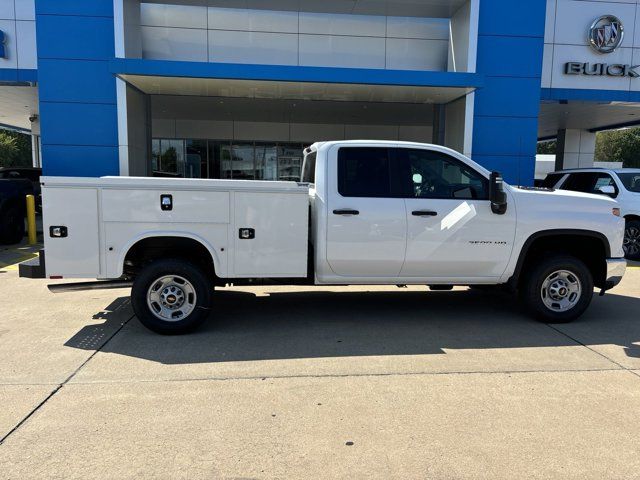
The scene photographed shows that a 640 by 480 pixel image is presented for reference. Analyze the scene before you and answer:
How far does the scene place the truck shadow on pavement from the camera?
4.90m

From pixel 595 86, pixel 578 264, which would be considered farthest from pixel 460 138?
pixel 578 264

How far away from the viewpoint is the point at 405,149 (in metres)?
5.57

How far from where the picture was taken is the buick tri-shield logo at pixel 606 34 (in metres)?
14.7

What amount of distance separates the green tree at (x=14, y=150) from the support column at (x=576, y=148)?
4764 centimetres

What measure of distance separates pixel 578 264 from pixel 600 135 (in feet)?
194

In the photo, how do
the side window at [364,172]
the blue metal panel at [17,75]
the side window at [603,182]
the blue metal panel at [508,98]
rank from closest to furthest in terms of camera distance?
1. the side window at [364,172]
2. the side window at [603,182]
3. the blue metal panel at [508,98]
4. the blue metal panel at [17,75]

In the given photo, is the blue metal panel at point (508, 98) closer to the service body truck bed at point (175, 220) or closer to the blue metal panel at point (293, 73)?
the blue metal panel at point (293, 73)

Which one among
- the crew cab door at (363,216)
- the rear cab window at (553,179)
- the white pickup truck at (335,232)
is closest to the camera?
the white pickup truck at (335,232)

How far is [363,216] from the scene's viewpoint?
17.5ft

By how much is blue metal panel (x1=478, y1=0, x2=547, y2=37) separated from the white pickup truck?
8.90m

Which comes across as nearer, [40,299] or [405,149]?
[405,149]

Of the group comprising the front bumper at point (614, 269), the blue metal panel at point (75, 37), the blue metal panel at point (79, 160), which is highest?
the blue metal panel at point (75, 37)

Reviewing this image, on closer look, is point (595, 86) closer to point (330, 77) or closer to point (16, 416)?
point (330, 77)

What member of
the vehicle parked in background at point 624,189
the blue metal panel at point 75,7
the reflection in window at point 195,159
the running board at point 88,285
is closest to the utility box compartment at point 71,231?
the running board at point 88,285
